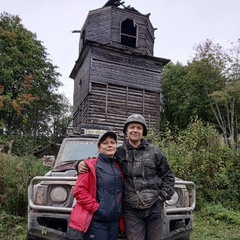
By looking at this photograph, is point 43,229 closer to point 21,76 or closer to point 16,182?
point 16,182

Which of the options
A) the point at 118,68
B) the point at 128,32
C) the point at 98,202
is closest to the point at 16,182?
the point at 98,202

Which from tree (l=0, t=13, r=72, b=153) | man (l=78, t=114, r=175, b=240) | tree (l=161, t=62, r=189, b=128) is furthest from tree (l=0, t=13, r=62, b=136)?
man (l=78, t=114, r=175, b=240)

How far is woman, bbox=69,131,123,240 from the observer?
3002 millimetres

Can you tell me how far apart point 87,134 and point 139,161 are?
3.18 metres

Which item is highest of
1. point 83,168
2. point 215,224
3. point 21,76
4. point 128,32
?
point 128,32

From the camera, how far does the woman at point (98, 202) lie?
3002mm

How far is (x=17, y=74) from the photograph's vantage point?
103ft

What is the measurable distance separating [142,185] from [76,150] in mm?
2605

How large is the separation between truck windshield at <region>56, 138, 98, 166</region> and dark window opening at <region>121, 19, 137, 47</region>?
700 inches

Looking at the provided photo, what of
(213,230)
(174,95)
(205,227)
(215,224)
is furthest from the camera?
(174,95)

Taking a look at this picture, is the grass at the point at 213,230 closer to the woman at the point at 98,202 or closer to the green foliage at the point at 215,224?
the green foliage at the point at 215,224

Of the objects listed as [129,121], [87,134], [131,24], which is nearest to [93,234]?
[129,121]

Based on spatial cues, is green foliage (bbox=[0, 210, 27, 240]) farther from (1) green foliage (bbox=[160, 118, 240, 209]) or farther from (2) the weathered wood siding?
(2) the weathered wood siding

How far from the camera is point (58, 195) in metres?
3.97
